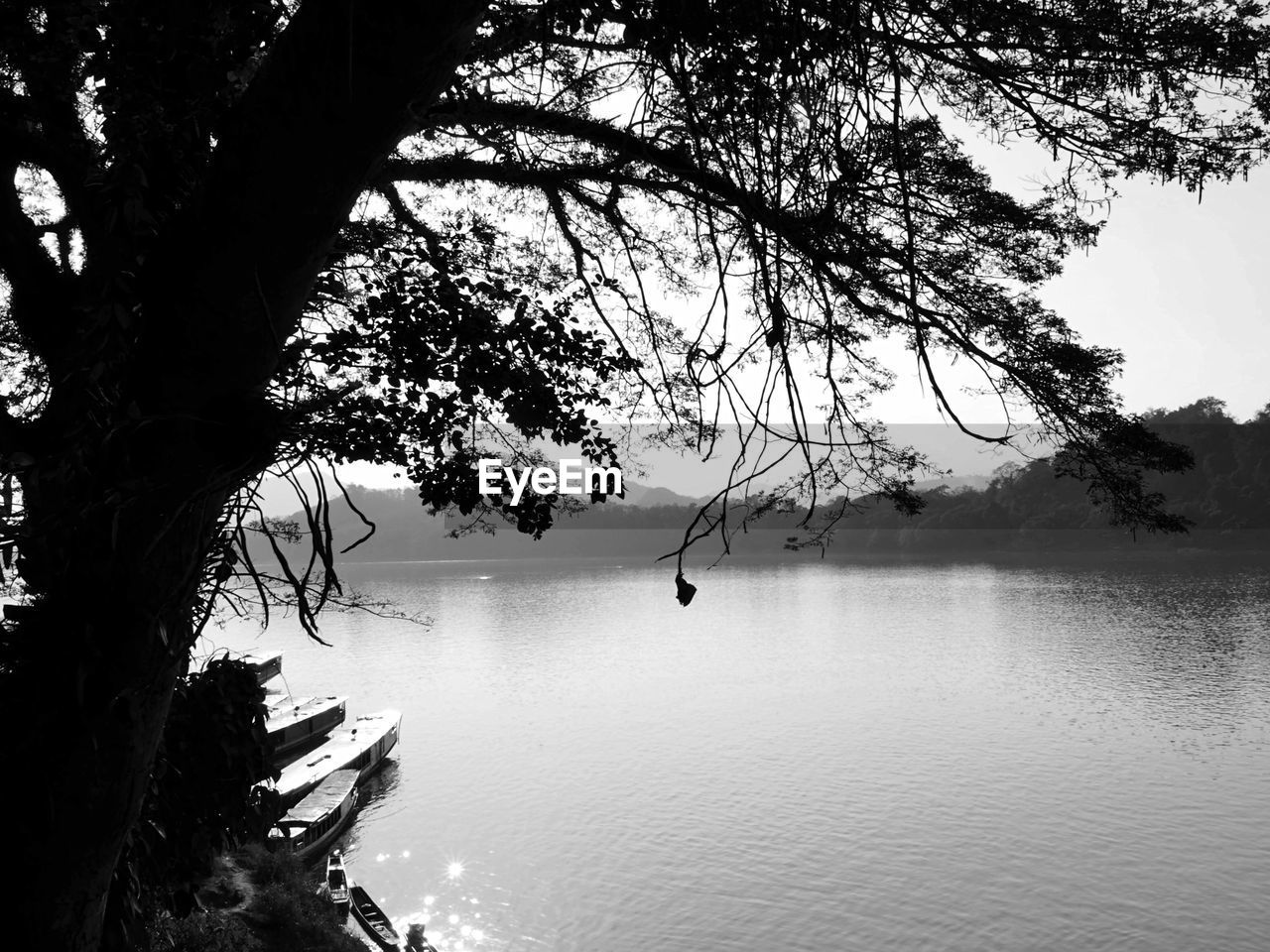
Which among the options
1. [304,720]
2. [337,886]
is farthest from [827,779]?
[304,720]

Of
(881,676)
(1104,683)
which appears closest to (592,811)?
(881,676)

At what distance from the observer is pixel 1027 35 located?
13.3ft

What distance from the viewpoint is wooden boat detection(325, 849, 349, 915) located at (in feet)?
50.0

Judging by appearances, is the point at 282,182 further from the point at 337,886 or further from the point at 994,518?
the point at 994,518

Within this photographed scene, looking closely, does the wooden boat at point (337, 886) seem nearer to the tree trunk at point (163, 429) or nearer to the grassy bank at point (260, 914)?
Result: the grassy bank at point (260, 914)

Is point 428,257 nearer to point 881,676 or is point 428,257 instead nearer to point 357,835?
point 357,835

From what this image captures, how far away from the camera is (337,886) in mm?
16062

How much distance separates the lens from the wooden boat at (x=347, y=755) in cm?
2297

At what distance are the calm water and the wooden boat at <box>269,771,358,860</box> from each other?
868mm

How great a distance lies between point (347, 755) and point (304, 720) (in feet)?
10.5

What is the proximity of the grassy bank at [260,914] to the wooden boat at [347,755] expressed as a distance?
798cm

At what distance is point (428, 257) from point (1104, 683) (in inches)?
1344

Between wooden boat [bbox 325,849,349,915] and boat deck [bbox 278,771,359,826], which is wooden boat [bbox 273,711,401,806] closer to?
boat deck [bbox 278,771,359,826]

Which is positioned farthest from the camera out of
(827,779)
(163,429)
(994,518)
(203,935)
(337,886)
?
(994,518)
